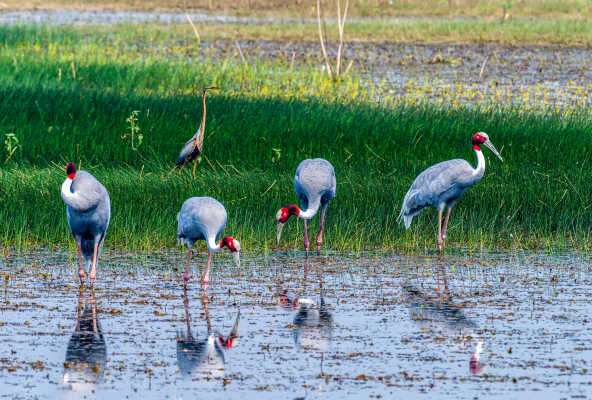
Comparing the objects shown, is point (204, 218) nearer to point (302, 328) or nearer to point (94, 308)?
point (94, 308)

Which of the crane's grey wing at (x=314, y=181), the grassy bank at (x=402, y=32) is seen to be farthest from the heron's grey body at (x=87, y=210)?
the grassy bank at (x=402, y=32)

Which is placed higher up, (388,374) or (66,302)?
(66,302)

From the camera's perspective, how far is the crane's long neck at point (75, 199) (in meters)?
9.94

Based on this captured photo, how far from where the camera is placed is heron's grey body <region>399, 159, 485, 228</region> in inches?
496

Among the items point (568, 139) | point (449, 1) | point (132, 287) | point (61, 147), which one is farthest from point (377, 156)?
point (449, 1)

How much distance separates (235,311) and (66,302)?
4.67 feet

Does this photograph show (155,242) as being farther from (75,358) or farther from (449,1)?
(449,1)

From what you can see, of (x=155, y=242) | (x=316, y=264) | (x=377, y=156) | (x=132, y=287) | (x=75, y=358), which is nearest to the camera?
(x=75, y=358)

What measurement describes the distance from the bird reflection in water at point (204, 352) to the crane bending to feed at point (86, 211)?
1.90m

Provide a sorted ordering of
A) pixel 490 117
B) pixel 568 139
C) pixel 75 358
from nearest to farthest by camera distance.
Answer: pixel 75 358 < pixel 568 139 < pixel 490 117

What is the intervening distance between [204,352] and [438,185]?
5434mm

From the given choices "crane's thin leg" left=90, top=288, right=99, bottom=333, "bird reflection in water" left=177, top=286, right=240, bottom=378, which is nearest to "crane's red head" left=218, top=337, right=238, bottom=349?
"bird reflection in water" left=177, top=286, right=240, bottom=378

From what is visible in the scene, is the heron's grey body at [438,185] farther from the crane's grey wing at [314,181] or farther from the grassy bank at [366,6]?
the grassy bank at [366,6]

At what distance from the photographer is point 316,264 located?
36.8ft
